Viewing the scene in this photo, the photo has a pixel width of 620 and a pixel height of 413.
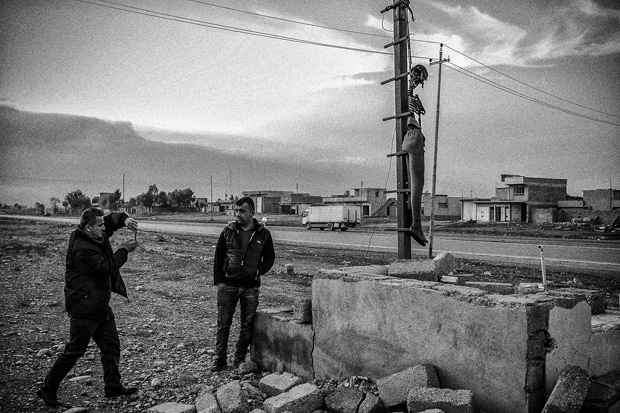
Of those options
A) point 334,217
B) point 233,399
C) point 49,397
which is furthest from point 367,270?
point 334,217

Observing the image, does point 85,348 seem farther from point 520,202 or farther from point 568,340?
point 520,202

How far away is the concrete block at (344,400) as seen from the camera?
386 cm

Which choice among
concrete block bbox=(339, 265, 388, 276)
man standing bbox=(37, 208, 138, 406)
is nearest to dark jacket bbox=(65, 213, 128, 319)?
man standing bbox=(37, 208, 138, 406)

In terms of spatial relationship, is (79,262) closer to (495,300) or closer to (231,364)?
(231,364)

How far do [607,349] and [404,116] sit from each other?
3.37 m

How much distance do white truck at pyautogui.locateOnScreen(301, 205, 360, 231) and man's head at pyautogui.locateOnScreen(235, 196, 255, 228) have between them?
107ft

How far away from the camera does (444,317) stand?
12.0 feet

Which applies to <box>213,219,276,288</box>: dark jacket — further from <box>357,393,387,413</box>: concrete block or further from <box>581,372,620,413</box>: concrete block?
<box>581,372,620,413</box>: concrete block

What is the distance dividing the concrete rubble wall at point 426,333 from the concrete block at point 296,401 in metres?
0.56

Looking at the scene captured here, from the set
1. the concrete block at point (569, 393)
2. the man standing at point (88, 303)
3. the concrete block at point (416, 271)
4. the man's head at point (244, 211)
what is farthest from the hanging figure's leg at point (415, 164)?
the man standing at point (88, 303)

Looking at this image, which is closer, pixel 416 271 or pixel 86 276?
pixel 86 276

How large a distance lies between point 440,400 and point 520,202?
53.9 m

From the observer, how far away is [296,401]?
4012 millimetres

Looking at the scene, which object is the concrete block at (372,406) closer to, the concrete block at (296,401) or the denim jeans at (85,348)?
A: the concrete block at (296,401)
